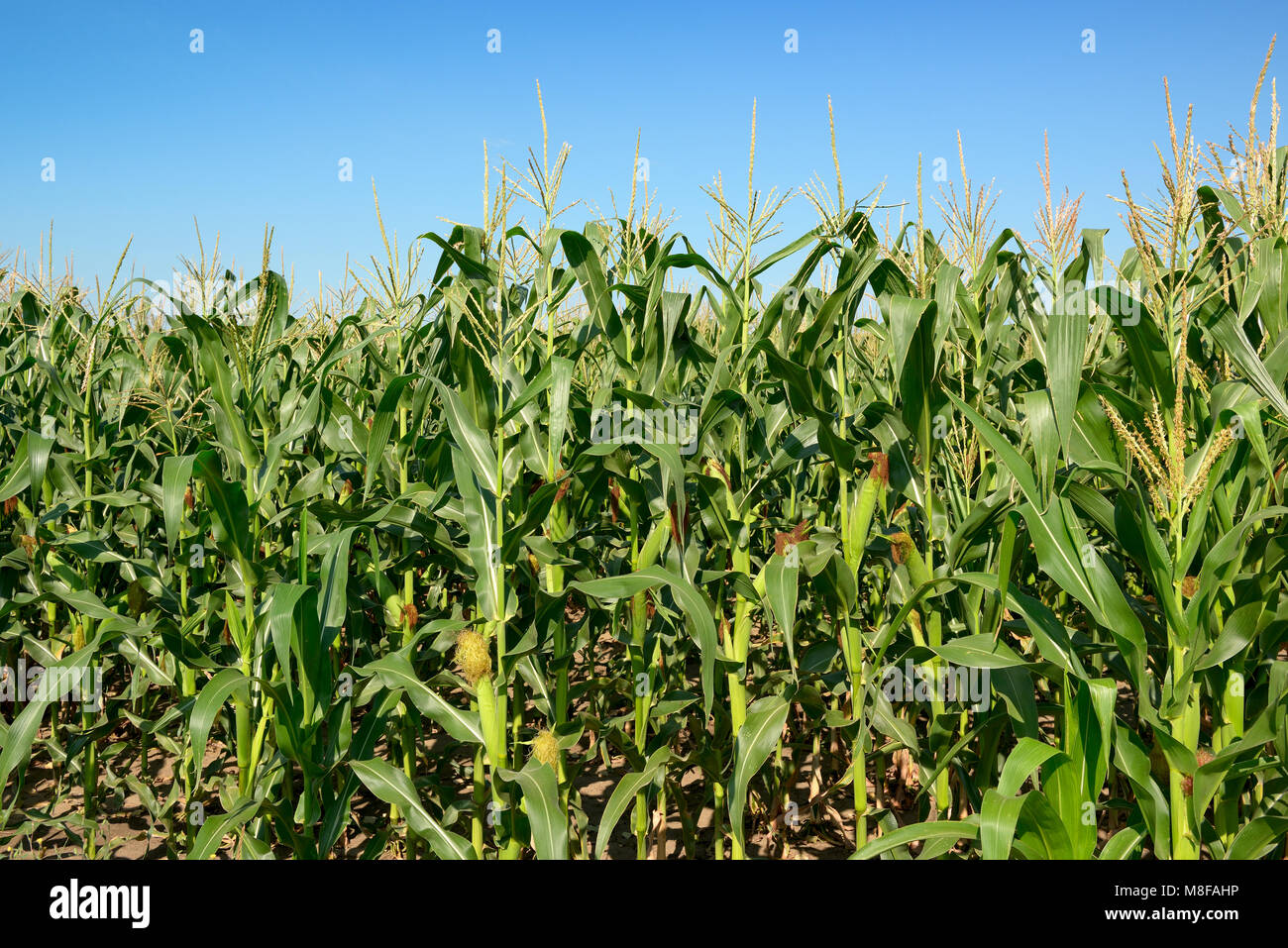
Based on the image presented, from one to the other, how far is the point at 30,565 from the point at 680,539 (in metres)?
3.25

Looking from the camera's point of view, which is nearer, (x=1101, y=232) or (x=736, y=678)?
(x=736, y=678)

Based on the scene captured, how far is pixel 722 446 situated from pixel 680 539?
0.76m

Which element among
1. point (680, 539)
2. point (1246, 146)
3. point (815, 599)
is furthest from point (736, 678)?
point (1246, 146)

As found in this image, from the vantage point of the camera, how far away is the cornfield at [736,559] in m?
2.31

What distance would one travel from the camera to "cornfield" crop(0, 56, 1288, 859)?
7.57 feet

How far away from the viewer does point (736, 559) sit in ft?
10.4

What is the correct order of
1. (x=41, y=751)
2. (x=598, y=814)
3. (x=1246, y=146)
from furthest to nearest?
(x=41, y=751), (x=598, y=814), (x=1246, y=146)

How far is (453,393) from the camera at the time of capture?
9.18ft

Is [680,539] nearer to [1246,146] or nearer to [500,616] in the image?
[500,616]
